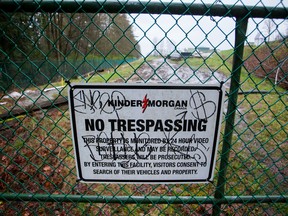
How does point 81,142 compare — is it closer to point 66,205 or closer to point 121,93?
point 121,93

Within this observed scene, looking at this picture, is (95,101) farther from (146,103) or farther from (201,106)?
(201,106)

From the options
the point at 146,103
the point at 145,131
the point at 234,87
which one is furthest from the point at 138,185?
the point at 234,87

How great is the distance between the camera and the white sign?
1.30 meters

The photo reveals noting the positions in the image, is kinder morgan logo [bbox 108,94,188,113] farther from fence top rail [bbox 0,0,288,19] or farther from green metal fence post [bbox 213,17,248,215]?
fence top rail [bbox 0,0,288,19]

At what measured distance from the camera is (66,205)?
242 cm

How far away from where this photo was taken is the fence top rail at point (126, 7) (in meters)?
1.17

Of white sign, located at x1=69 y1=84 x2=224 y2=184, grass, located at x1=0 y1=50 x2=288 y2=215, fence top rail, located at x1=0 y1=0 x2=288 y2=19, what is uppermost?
fence top rail, located at x1=0 y1=0 x2=288 y2=19

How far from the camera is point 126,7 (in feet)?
3.90

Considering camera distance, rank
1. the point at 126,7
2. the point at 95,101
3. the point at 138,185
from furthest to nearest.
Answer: the point at 138,185 < the point at 95,101 < the point at 126,7

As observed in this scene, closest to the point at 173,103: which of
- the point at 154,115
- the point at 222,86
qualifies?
the point at 154,115

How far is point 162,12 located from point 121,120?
0.74 m

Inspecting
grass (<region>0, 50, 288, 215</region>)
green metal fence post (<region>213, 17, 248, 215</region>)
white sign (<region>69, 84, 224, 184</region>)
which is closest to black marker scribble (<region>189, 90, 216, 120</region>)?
white sign (<region>69, 84, 224, 184</region>)

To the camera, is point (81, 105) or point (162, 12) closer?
point (162, 12)

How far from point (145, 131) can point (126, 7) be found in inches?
31.8
